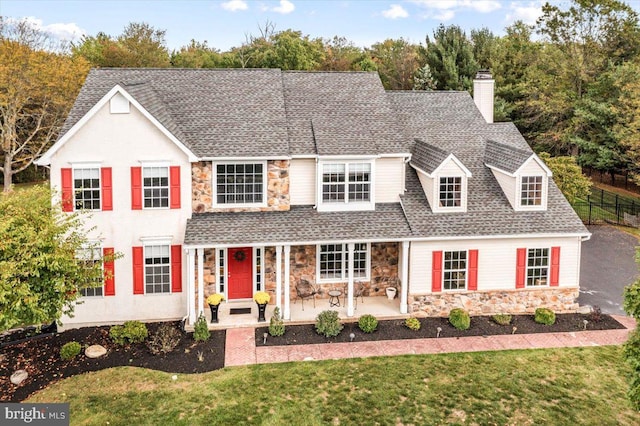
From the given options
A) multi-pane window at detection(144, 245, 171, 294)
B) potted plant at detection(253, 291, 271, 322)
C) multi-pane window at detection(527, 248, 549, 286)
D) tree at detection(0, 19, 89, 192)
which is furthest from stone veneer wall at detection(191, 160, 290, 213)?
tree at detection(0, 19, 89, 192)

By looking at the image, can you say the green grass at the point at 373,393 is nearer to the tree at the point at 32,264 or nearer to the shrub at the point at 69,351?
the shrub at the point at 69,351

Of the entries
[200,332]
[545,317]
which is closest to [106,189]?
[200,332]

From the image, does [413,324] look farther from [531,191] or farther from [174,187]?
[174,187]

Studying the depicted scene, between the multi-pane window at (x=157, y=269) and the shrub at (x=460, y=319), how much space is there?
1054cm

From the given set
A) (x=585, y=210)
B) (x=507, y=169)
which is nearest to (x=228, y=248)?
(x=507, y=169)

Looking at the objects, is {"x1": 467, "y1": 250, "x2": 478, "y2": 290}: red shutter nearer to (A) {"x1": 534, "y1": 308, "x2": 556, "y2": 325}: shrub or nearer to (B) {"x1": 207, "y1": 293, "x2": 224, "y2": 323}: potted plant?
(A) {"x1": 534, "y1": 308, "x2": 556, "y2": 325}: shrub

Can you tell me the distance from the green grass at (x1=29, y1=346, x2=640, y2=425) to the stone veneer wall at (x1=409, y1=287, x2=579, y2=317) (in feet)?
10.5

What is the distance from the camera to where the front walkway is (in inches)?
654

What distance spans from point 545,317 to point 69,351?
54.1ft

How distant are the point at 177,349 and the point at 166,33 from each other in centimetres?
5647

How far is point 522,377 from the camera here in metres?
15.4

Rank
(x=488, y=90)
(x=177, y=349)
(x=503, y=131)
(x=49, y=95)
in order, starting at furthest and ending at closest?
(x=49, y=95)
(x=488, y=90)
(x=503, y=131)
(x=177, y=349)

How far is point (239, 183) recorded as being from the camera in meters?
19.8

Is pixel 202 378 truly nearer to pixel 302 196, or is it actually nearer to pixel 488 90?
pixel 302 196
